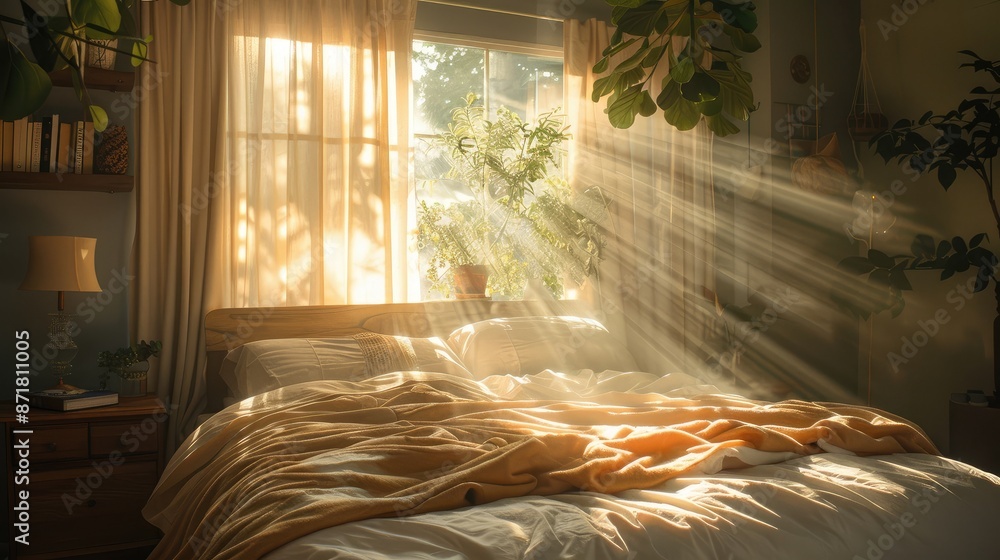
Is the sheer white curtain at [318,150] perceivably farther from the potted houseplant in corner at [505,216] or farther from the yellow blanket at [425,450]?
the yellow blanket at [425,450]

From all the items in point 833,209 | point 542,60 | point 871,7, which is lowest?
point 833,209

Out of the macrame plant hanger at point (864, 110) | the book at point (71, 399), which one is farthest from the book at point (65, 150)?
the macrame plant hanger at point (864, 110)

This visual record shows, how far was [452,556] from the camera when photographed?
127 centimetres

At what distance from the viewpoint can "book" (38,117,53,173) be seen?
297cm

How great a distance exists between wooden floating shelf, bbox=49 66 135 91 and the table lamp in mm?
643

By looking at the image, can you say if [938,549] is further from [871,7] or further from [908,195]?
[871,7]

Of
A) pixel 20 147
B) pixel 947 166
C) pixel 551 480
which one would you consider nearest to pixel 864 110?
pixel 947 166

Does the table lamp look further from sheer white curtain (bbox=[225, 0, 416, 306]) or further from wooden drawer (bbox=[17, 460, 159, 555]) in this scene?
sheer white curtain (bbox=[225, 0, 416, 306])

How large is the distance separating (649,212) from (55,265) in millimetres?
3066

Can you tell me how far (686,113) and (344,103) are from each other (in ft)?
A: 9.12

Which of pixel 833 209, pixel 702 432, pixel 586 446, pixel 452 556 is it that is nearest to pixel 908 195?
pixel 833 209

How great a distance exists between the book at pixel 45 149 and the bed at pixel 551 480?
1.28 m

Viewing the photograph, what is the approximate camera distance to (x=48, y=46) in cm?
50

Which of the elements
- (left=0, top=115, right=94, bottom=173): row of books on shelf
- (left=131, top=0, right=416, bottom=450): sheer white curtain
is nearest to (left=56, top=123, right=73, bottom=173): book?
(left=0, top=115, right=94, bottom=173): row of books on shelf
